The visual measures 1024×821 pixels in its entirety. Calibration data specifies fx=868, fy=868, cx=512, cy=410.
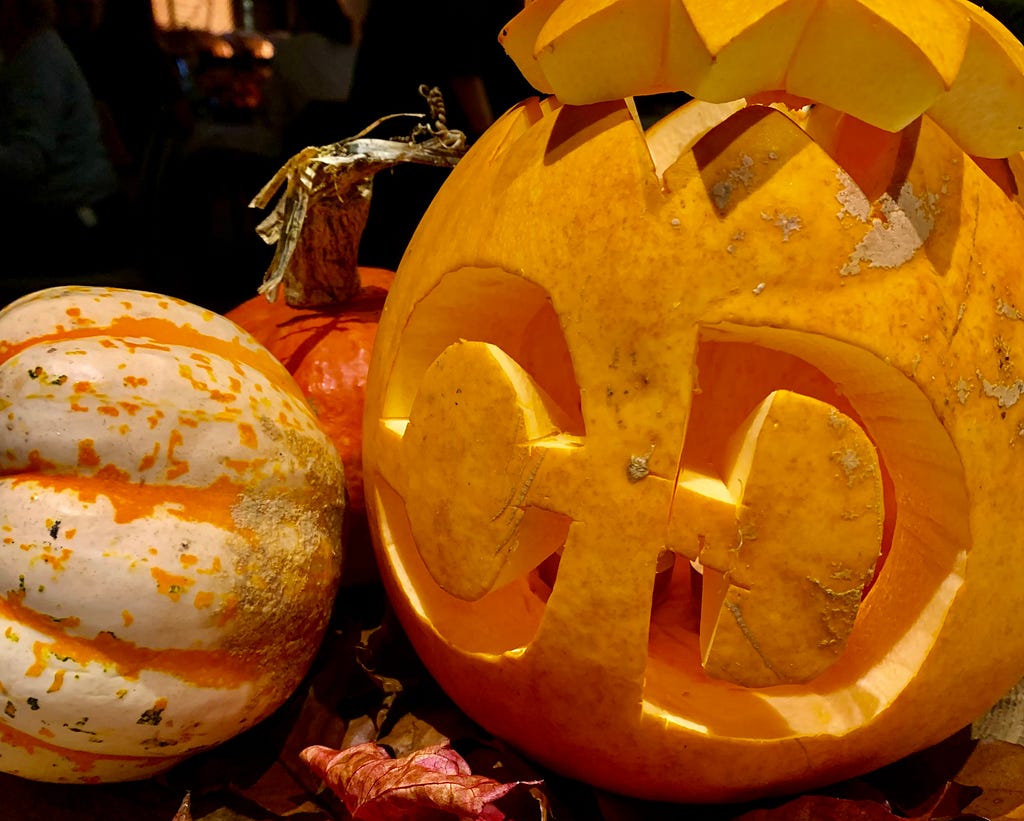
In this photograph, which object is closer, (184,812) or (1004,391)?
(1004,391)

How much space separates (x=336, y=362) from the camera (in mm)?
1351

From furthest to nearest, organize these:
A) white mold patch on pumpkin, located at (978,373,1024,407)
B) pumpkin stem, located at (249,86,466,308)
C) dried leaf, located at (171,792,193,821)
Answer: pumpkin stem, located at (249,86,466,308) < dried leaf, located at (171,792,193,821) < white mold patch on pumpkin, located at (978,373,1024,407)

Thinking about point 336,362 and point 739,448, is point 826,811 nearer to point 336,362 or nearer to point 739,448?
point 739,448

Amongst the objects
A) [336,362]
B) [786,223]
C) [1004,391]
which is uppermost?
[786,223]

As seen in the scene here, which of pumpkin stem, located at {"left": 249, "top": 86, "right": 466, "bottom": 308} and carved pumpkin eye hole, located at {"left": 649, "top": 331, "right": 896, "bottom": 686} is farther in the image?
pumpkin stem, located at {"left": 249, "top": 86, "right": 466, "bottom": 308}

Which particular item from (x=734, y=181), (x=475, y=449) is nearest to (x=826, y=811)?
(x=475, y=449)

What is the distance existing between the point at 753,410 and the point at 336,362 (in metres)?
0.74

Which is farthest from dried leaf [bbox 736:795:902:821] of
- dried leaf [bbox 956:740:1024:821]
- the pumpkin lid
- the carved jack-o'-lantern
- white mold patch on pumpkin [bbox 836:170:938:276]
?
the pumpkin lid

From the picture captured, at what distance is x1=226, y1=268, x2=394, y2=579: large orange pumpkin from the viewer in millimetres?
1325

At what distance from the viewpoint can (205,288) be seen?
1.83 m

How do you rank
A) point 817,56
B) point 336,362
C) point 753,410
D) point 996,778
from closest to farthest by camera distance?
1. point 817,56
2. point 753,410
3. point 996,778
4. point 336,362

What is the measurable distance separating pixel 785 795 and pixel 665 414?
45cm

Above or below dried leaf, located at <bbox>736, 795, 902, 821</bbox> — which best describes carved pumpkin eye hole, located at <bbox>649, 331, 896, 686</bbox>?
above

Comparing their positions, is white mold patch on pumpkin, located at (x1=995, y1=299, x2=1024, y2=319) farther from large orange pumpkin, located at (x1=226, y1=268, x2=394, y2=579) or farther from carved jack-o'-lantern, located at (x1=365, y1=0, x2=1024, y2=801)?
large orange pumpkin, located at (x1=226, y1=268, x2=394, y2=579)
